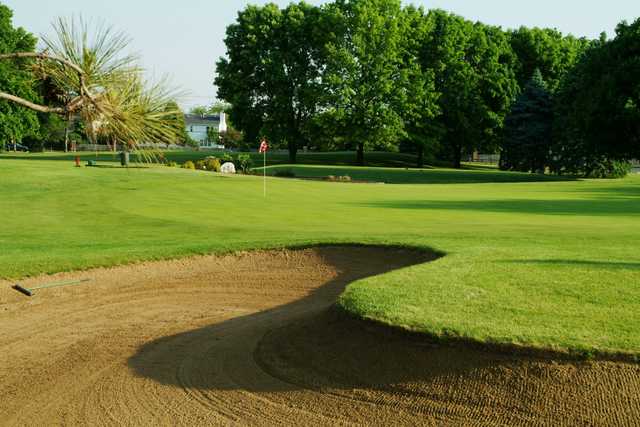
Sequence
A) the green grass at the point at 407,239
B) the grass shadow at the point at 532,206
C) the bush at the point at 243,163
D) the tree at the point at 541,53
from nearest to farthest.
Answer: the green grass at the point at 407,239, the grass shadow at the point at 532,206, the bush at the point at 243,163, the tree at the point at 541,53

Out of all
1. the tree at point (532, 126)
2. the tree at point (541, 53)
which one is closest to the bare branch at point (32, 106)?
the tree at point (532, 126)

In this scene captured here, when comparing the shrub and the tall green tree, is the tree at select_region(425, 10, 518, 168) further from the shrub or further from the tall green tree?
the shrub

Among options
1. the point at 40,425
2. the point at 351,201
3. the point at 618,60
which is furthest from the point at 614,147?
the point at 40,425

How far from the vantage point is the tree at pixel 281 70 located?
7200 cm

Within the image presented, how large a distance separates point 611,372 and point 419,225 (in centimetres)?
1449

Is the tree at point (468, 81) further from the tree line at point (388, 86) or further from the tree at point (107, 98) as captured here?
the tree at point (107, 98)

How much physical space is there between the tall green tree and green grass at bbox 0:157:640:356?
31.4 meters

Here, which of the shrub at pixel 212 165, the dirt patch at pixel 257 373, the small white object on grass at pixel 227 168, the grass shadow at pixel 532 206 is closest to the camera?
the dirt patch at pixel 257 373

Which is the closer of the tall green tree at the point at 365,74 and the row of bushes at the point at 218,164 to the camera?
the row of bushes at the point at 218,164

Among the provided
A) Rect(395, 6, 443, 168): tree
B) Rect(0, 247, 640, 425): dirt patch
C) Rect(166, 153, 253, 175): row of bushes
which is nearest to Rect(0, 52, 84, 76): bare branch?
Rect(0, 247, 640, 425): dirt patch

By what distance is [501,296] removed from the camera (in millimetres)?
8633

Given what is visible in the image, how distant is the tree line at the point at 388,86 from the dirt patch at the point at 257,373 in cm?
5796

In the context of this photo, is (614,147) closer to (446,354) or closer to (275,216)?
(275,216)

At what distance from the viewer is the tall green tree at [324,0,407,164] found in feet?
227
